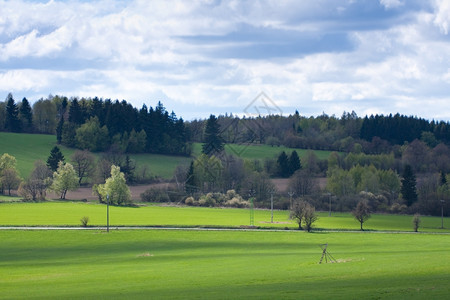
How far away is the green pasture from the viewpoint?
82.5m

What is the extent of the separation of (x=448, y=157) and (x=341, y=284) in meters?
154

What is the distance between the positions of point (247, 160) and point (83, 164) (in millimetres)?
41544

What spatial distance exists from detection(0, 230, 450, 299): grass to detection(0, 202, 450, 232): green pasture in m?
11.2

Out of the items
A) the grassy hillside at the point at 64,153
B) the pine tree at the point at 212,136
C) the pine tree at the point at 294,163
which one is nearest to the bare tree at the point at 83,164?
the grassy hillside at the point at 64,153

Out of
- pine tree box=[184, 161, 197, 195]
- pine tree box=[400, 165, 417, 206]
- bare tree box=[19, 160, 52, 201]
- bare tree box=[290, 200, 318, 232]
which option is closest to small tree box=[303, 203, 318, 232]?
bare tree box=[290, 200, 318, 232]

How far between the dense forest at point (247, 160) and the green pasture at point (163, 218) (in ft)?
51.7

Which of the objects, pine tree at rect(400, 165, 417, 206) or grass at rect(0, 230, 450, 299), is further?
pine tree at rect(400, 165, 417, 206)

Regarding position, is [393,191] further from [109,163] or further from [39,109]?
[39,109]

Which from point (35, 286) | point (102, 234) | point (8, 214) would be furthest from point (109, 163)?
point (35, 286)

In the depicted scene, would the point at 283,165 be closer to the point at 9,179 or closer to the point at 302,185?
the point at 302,185

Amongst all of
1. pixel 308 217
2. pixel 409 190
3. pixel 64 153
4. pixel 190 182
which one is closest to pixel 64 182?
pixel 190 182

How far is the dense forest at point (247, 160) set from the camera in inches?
5017

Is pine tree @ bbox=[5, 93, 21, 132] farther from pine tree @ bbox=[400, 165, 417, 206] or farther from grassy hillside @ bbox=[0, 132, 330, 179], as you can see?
pine tree @ bbox=[400, 165, 417, 206]

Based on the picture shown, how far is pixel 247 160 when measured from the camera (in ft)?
522
